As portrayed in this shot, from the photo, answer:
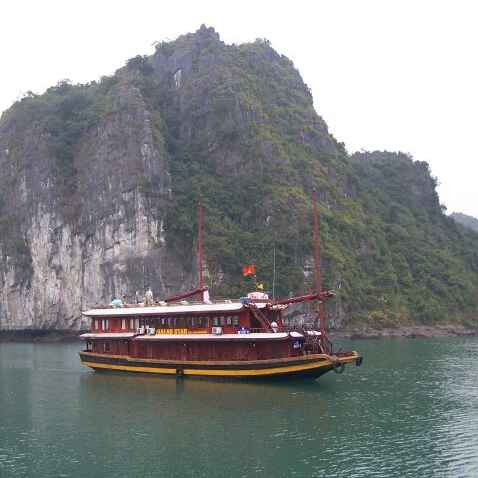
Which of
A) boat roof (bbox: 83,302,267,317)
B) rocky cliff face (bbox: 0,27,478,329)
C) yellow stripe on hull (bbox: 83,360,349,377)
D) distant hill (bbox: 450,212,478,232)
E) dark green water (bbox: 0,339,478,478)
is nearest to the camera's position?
dark green water (bbox: 0,339,478,478)

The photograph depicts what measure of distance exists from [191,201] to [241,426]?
5799 cm

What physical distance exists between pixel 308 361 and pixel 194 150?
6251 centimetres

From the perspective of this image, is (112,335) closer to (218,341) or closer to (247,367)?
(218,341)

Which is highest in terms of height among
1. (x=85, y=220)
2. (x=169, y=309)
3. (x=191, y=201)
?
(x=191, y=201)

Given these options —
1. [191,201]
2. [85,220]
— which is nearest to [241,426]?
[85,220]

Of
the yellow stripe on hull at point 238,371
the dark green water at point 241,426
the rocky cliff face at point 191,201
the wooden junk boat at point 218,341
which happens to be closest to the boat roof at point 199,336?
the wooden junk boat at point 218,341

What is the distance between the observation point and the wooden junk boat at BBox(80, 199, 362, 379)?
106 feet

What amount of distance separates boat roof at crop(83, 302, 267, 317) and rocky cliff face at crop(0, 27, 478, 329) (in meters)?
31.2

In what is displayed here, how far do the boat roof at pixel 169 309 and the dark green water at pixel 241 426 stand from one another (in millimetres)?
3862

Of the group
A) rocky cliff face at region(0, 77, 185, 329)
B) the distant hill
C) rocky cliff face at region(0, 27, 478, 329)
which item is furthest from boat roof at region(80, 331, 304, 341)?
the distant hill

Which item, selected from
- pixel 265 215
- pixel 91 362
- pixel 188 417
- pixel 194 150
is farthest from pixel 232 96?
pixel 188 417

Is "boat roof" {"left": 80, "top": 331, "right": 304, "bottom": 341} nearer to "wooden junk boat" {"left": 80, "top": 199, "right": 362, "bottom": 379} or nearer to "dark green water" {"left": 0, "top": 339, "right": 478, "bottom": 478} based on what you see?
"wooden junk boat" {"left": 80, "top": 199, "right": 362, "bottom": 379}

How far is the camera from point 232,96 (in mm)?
88562

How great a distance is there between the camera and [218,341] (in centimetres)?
3397
